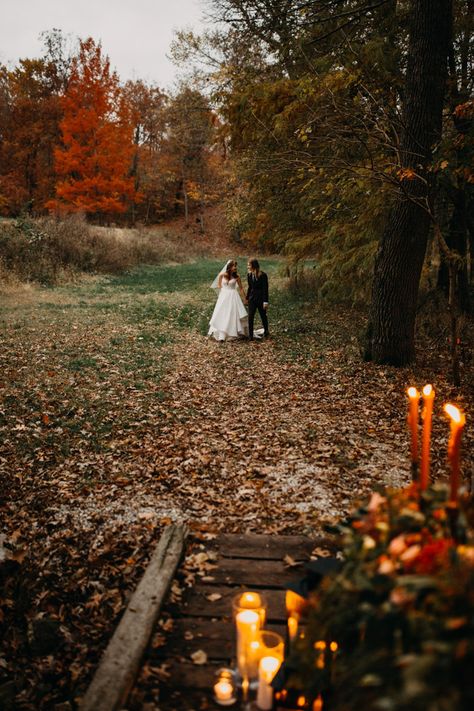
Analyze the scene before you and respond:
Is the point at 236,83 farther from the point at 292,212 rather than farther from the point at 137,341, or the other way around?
the point at 137,341

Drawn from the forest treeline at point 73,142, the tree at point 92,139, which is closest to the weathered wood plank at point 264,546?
the forest treeline at point 73,142

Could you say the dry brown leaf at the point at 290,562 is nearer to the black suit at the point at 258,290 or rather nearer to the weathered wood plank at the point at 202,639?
the weathered wood plank at the point at 202,639

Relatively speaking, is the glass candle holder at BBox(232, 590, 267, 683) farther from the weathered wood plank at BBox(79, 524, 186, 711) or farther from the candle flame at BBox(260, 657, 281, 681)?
the weathered wood plank at BBox(79, 524, 186, 711)

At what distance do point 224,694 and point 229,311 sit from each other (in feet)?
34.7

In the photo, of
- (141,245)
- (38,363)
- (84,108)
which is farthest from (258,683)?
(84,108)

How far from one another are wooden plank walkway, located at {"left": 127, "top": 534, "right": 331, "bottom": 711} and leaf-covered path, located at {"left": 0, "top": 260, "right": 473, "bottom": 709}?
472mm

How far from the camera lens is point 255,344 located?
483 inches

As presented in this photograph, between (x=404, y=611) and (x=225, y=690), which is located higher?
(x=404, y=611)

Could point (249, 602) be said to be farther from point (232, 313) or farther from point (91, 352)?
point (232, 313)

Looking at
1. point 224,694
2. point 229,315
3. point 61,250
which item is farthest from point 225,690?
point 61,250

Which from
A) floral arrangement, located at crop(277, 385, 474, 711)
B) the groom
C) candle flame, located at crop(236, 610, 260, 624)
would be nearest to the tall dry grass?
the groom

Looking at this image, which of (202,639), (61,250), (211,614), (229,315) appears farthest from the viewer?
(61,250)

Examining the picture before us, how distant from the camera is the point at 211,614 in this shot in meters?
3.27

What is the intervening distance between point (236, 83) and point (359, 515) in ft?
38.5
